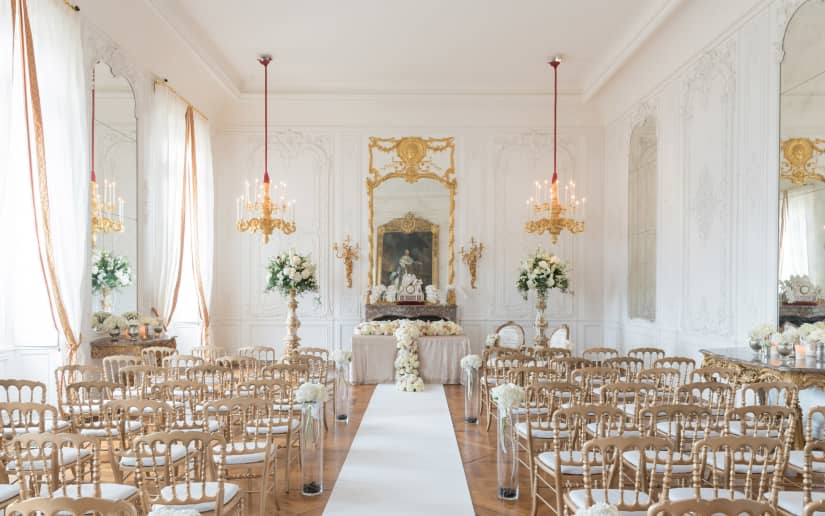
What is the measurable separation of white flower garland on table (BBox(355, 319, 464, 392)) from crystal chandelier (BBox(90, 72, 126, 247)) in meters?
4.22

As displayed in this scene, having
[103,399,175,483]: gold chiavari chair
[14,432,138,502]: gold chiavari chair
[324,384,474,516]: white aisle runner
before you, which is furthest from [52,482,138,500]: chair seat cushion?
[324,384,474,516]: white aisle runner

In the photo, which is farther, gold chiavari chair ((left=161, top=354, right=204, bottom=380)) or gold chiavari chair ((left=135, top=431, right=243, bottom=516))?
gold chiavari chair ((left=161, top=354, right=204, bottom=380))

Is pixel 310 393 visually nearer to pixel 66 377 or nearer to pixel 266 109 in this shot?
pixel 66 377

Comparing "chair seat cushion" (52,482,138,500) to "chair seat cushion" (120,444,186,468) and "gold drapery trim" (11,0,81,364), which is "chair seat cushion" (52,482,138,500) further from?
"gold drapery trim" (11,0,81,364)

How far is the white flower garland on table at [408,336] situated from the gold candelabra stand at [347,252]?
6.08 feet

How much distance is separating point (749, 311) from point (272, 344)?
341 inches

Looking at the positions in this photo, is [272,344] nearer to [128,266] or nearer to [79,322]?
[128,266]

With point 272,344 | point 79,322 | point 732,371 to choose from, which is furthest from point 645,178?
point 79,322

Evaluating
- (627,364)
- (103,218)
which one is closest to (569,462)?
(627,364)

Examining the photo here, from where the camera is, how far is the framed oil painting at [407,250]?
11.9 m

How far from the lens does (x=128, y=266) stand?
319 inches

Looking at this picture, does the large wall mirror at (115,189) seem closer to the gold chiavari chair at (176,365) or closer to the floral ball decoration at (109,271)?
the floral ball decoration at (109,271)

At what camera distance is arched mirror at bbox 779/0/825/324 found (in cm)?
562

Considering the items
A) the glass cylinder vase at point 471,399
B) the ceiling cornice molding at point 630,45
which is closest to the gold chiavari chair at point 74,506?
the glass cylinder vase at point 471,399
